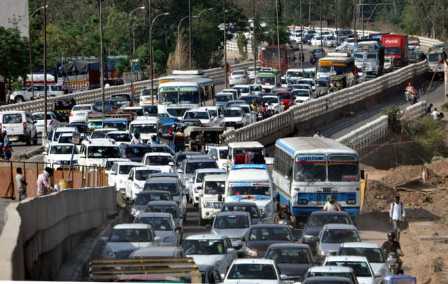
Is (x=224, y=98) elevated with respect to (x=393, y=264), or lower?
lower

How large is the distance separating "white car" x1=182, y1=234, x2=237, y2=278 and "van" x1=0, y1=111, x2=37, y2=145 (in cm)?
3391

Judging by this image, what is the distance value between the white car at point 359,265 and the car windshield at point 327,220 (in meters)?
8.15

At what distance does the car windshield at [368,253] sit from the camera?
30.2 metres

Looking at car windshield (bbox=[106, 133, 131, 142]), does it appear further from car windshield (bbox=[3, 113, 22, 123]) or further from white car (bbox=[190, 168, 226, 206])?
white car (bbox=[190, 168, 226, 206])

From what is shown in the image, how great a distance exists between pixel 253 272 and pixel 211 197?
15.5 metres

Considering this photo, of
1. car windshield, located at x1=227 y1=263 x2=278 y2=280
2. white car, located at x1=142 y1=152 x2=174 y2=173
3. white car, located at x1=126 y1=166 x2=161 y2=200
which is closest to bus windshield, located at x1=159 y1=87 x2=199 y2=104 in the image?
white car, located at x1=142 y1=152 x2=174 y2=173

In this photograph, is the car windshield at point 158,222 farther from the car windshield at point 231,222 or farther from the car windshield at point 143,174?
the car windshield at point 143,174

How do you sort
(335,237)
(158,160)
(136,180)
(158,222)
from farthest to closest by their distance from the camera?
(158,160)
(136,180)
(158,222)
(335,237)

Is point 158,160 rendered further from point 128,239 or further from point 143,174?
point 128,239

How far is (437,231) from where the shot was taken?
1809 inches

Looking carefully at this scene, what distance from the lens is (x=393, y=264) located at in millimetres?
31422

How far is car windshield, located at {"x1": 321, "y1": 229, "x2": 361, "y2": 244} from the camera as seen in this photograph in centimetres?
3350

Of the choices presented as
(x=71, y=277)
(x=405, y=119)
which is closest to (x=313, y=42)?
(x=405, y=119)

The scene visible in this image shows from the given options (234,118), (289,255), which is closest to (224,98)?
(234,118)
